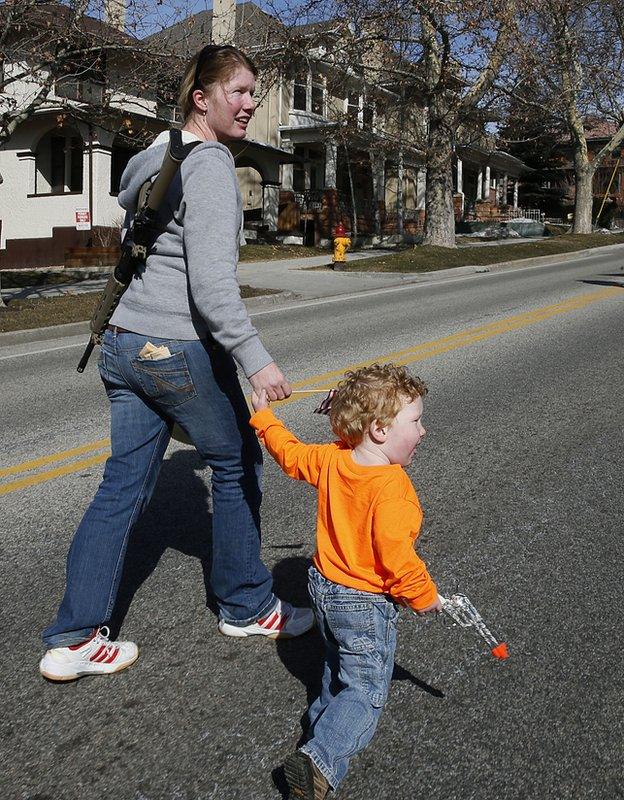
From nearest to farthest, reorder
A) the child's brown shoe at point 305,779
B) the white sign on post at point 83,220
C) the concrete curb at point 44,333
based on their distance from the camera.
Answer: the child's brown shoe at point 305,779 < the concrete curb at point 44,333 < the white sign on post at point 83,220

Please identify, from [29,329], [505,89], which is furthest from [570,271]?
[29,329]

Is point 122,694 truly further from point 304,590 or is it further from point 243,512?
point 304,590

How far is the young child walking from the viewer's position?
2.48 m

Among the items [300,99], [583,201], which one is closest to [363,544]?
[300,99]

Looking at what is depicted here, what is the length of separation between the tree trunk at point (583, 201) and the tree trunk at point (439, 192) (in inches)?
577

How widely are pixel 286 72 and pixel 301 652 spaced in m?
21.4

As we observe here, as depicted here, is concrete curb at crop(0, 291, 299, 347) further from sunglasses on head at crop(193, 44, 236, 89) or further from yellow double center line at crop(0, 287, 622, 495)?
sunglasses on head at crop(193, 44, 236, 89)

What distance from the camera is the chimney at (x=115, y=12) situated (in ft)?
44.6

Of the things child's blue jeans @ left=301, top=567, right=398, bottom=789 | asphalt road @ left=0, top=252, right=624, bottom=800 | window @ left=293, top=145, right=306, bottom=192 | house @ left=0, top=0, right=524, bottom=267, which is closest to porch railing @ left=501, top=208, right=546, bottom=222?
house @ left=0, top=0, right=524, bottom=267

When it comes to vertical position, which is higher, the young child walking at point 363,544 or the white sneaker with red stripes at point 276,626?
the young child walking at point 363,544

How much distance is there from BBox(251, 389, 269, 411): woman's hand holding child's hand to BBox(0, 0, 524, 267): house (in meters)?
14.2

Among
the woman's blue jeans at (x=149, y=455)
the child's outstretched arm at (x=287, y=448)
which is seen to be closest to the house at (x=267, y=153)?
the woman's blue jeans at (x=149, y=455)

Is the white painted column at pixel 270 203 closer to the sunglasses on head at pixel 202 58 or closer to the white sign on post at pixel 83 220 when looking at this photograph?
the white sign on post at pixel 83 220

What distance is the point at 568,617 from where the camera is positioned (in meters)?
3.39
